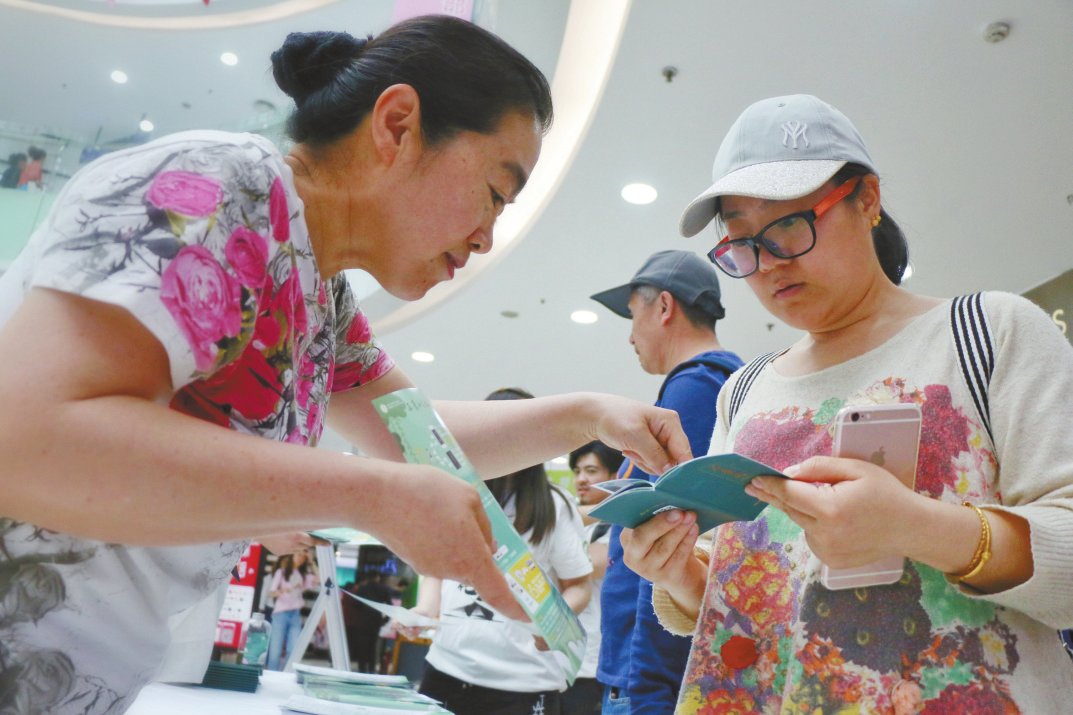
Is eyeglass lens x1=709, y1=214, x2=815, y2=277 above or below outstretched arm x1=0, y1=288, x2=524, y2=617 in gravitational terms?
above

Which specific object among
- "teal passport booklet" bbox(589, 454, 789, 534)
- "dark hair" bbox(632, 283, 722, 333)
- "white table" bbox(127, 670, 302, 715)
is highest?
"dark hair" bbox(632, 283, 722, 333)

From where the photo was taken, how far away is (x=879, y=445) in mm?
987

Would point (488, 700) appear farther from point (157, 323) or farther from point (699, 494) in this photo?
point (157, 323)

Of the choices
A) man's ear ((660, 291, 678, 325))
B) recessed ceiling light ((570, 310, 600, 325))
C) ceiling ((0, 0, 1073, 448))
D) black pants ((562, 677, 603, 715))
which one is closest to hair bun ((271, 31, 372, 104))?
ceiling ((0, 0, 1073, 448))

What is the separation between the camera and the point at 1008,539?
0.93m

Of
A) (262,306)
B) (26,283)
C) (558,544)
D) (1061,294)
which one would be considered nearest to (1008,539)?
(262,306)

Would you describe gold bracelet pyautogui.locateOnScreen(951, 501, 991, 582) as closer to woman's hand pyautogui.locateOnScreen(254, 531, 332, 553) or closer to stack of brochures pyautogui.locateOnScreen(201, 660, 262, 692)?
stack of brochures pyautogui.locateOnScreen(201, 660, 262, 692)

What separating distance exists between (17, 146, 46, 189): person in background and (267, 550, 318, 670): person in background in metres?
6.01

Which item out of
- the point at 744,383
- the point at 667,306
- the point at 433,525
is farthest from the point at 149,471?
the point at 667,306

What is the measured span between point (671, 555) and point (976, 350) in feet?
1.73

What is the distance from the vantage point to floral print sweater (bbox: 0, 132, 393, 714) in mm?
678

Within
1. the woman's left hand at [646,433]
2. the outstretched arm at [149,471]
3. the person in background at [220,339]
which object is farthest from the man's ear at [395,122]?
the woman's left hand at [646,433]

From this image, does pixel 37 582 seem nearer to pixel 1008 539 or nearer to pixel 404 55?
pixel 404 55

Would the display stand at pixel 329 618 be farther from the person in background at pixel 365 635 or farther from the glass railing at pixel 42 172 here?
the glass railing at pixel 42 172
